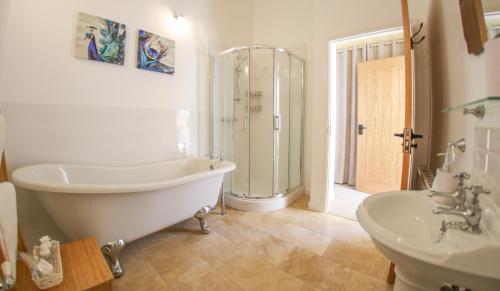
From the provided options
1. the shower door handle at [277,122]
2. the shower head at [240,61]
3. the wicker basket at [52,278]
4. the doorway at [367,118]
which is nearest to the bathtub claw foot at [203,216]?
the wicker basket at [52,278]

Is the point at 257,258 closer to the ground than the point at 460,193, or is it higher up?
closer to the ground

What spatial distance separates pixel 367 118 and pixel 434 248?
9.67 feet

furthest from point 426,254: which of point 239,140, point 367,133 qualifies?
point 367,133

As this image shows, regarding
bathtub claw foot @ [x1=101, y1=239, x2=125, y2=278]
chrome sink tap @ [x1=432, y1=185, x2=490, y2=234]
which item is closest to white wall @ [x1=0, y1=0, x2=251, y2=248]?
bathtub claw foot @ [x1=101, y1=239, x2=125, y2=278]

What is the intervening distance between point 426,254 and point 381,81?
3013mm

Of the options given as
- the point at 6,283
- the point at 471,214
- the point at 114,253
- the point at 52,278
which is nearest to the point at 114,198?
the point at 114,253

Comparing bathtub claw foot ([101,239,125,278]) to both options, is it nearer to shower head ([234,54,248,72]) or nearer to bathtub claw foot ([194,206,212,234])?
bathtub claw foot ([194,206,212,234])

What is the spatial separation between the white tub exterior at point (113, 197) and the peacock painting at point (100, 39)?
98cm

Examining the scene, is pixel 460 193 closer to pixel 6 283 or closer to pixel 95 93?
pixel 6 283

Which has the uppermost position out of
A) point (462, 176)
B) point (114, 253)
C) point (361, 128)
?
point (361, 128)

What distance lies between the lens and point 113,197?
133 centimetres

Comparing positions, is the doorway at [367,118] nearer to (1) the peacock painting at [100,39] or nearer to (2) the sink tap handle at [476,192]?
(2) the sink tap handle at [476,192]

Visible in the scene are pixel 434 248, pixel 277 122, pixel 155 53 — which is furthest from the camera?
pixel 277 122

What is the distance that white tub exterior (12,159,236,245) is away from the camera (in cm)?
125
